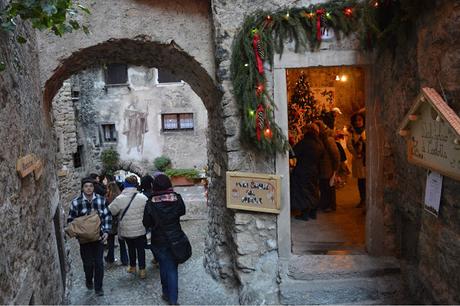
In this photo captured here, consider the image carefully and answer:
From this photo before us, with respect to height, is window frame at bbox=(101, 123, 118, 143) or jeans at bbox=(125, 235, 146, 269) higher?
window frame at bbox=(101, 123, 118, 143)

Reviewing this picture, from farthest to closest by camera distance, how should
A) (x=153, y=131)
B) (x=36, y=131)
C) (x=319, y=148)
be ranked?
(x=153, y=131), (x=319, y=148), (x=36, y=131)

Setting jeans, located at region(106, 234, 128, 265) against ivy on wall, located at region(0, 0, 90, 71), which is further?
jeans, located at region(106, 234, 128, 265)

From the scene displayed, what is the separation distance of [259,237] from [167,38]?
2546mm

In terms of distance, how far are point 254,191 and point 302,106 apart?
4.11 metres

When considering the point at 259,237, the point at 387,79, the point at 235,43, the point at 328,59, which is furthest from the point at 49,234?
the point at 387,79

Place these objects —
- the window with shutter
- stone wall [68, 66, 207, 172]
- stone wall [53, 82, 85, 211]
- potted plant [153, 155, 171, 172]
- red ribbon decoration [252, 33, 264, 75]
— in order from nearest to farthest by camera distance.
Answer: red ribbon decoration [252, 33, 264, 75] → stone wall [53, 82, 85, 211] → potted plant [153, 155, 171, 172] → stone wall [68, 66, 207, 172] → the window with shutter

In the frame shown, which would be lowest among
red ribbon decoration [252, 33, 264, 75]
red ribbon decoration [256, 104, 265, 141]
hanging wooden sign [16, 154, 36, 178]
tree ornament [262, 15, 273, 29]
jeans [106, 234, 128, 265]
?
jeans [106, 234, 128, 265]

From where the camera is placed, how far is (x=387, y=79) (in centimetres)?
430

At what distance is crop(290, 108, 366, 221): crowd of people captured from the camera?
5.81 m

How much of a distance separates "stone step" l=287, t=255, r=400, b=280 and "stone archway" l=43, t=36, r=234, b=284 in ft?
3.43

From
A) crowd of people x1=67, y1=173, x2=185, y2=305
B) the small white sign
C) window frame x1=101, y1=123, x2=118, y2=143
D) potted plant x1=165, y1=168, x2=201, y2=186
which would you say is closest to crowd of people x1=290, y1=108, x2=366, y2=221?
crowd of people x1=67, y1=173, x2=185, y2=305

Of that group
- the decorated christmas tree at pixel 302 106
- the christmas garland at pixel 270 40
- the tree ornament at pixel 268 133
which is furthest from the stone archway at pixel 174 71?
the decorated christmas tree at pixel 302 106

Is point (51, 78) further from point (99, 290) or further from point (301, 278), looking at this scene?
point (301, 278)

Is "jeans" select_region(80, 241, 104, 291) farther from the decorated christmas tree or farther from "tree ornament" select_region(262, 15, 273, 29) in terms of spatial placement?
the decorated christmas tree
